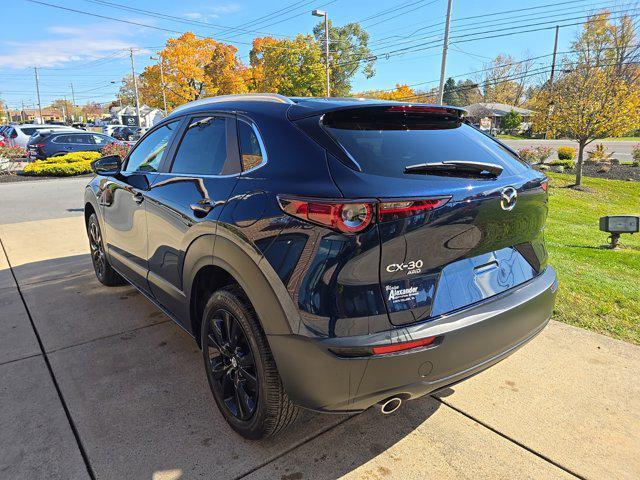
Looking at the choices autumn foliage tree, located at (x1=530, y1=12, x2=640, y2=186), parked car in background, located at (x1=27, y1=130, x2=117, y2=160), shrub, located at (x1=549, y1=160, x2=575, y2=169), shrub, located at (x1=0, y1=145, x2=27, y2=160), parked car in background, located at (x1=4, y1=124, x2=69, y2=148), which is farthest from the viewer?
parked car in background, located at (x1=4, y1=124, x2=69, y2=148)

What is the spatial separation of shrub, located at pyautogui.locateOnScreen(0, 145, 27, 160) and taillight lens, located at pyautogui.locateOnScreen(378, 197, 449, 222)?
20244 millimetres

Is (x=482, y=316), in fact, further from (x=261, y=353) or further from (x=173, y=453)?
(x=173, y=453)

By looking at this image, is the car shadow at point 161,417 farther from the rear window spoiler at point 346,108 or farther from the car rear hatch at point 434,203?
the rear window spoiler at point 346,108

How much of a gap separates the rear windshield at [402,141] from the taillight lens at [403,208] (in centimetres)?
18

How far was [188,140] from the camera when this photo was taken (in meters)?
3.05

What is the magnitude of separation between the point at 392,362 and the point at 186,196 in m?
1.61

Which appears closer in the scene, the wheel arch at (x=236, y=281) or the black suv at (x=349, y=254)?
the black suv at (x=349, y=254)

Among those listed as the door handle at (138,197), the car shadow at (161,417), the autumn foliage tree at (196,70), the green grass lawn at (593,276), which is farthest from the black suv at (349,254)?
the autumn foliage tree at (196,70)

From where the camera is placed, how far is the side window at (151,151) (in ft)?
11.0

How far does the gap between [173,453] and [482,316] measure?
1711 millimetres

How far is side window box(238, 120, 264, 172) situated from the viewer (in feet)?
7.50

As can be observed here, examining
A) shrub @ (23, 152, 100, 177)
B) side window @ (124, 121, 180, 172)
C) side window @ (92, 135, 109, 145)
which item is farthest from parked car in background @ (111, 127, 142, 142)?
side window @ (124, 121, 180, 172)

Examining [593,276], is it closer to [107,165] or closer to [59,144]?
[107,165]

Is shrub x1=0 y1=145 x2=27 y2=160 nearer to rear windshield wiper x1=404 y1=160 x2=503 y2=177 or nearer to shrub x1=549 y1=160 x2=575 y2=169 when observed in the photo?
rear windshield wiper x1=404 y1=160 x2=503 y2=177
